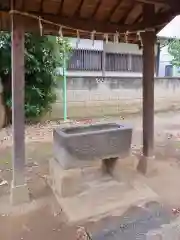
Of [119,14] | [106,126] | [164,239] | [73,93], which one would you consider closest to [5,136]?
[73,93]

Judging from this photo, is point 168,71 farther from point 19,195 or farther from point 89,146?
point 19,195

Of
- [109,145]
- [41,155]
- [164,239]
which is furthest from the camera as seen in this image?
[41,155]

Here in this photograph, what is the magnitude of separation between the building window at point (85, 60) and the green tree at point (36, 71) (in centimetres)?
233

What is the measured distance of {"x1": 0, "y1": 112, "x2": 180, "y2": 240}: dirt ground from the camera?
303 cm

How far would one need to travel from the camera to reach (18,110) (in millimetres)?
3635

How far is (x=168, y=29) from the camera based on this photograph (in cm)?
1345

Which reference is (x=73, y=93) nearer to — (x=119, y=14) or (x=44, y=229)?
(x=119, y=14)

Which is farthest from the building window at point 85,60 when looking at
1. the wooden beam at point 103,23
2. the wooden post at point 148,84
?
the wooden post at point 148,84

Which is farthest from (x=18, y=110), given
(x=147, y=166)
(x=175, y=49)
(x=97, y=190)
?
(x=175, y=49)

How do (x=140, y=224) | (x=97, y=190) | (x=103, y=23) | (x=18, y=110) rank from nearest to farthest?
(x=140, y=224), (x=18, y=110), (x=97, y=190), (x=103, y=23)

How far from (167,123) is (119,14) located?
542cm

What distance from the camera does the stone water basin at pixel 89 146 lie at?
145 inches

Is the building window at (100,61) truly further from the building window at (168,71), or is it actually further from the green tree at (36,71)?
the green tree at (36,71)

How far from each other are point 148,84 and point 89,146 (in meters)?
1.57
